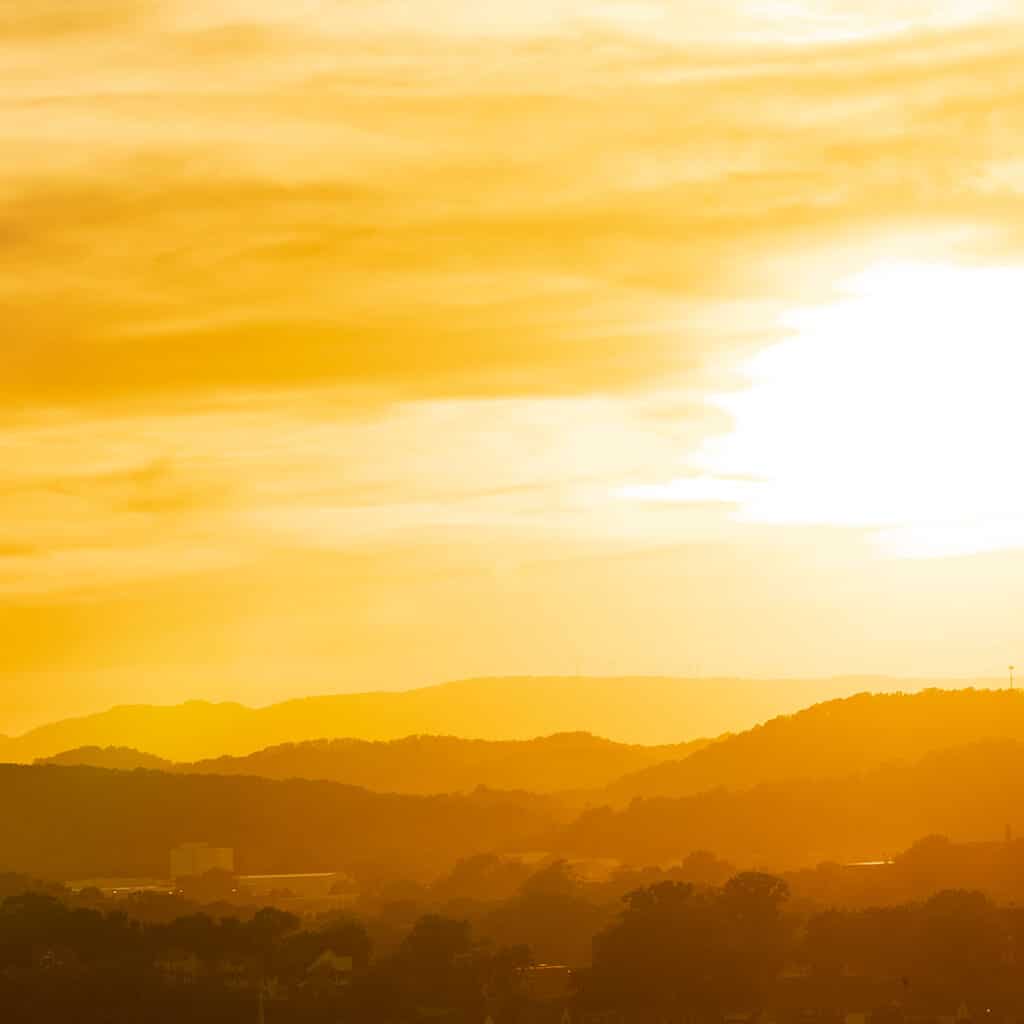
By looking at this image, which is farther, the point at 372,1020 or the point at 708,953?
the point at 708,953

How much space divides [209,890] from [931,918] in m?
93.5

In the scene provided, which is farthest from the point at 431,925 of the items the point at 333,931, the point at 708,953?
the point at 708,953

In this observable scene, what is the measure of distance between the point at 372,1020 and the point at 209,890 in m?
100

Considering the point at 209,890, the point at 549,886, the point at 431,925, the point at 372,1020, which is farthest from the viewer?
the point at 209,890

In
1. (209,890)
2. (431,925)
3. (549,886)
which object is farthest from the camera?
(209,890)

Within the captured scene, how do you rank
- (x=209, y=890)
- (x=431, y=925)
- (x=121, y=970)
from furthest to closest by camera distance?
1. (x=209, y=890)
2. (x=431, y=925)
3. (x=121, y=970)

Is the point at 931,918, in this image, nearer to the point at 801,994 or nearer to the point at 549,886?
the point at 801,994

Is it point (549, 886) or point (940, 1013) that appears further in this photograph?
point (549, 886)

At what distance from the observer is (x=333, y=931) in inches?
4791

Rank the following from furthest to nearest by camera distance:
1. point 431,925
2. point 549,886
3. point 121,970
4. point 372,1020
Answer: point 549,886
point 431,925
point 121,970
point 372,1020

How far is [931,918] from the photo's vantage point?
118 meters

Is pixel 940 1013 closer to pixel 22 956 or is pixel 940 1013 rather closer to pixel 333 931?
pixel 333 931

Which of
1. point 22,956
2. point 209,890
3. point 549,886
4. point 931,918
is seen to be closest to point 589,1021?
point 931,918

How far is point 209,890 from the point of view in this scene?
19950cm
